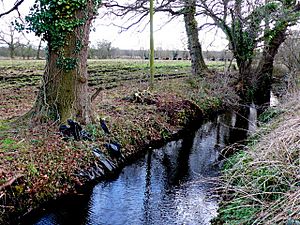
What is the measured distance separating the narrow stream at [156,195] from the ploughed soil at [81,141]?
1.39ft

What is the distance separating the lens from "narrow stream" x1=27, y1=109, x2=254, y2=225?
5469 millimetres

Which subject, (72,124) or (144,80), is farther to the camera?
(144,80)

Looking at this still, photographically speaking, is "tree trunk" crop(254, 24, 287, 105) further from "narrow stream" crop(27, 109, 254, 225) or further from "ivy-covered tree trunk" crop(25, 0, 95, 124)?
"ivy-covered tree trunk" crop(25, 0, 95, 124)

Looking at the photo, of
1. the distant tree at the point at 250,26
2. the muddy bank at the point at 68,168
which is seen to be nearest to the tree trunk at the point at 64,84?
the muddy bank at the point at 68,168

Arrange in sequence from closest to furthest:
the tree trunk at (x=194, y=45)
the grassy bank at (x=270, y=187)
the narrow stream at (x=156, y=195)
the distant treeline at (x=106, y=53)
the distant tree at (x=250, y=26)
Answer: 1. the grassy bank at (x=270, y=187)
2. the narrow stream at (x=156, y=195)
3. the distant tree at (x=250, y=26)
4. the tree trunk at (x=194, y=45)
5. the distant treeline at (x=106, y=53)

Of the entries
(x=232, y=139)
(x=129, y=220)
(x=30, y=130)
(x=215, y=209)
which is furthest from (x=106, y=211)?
(x=232, y=139)

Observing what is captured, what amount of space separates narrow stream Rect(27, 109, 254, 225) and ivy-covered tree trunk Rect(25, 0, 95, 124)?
2063 millimetres

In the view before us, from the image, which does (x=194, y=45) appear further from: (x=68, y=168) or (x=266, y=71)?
(x=68, y=168)

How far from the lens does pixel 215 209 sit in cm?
567

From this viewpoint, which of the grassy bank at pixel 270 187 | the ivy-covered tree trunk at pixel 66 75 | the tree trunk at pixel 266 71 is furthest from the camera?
the tree trunk at pixel 266 71

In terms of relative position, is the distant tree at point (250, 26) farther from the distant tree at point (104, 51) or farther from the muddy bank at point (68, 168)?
the distant tree at point (104, 51)

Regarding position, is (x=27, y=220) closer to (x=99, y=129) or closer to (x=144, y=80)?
(x=99, y=129)

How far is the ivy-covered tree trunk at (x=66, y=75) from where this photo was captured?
792 centimetres

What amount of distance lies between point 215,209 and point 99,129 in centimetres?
368
